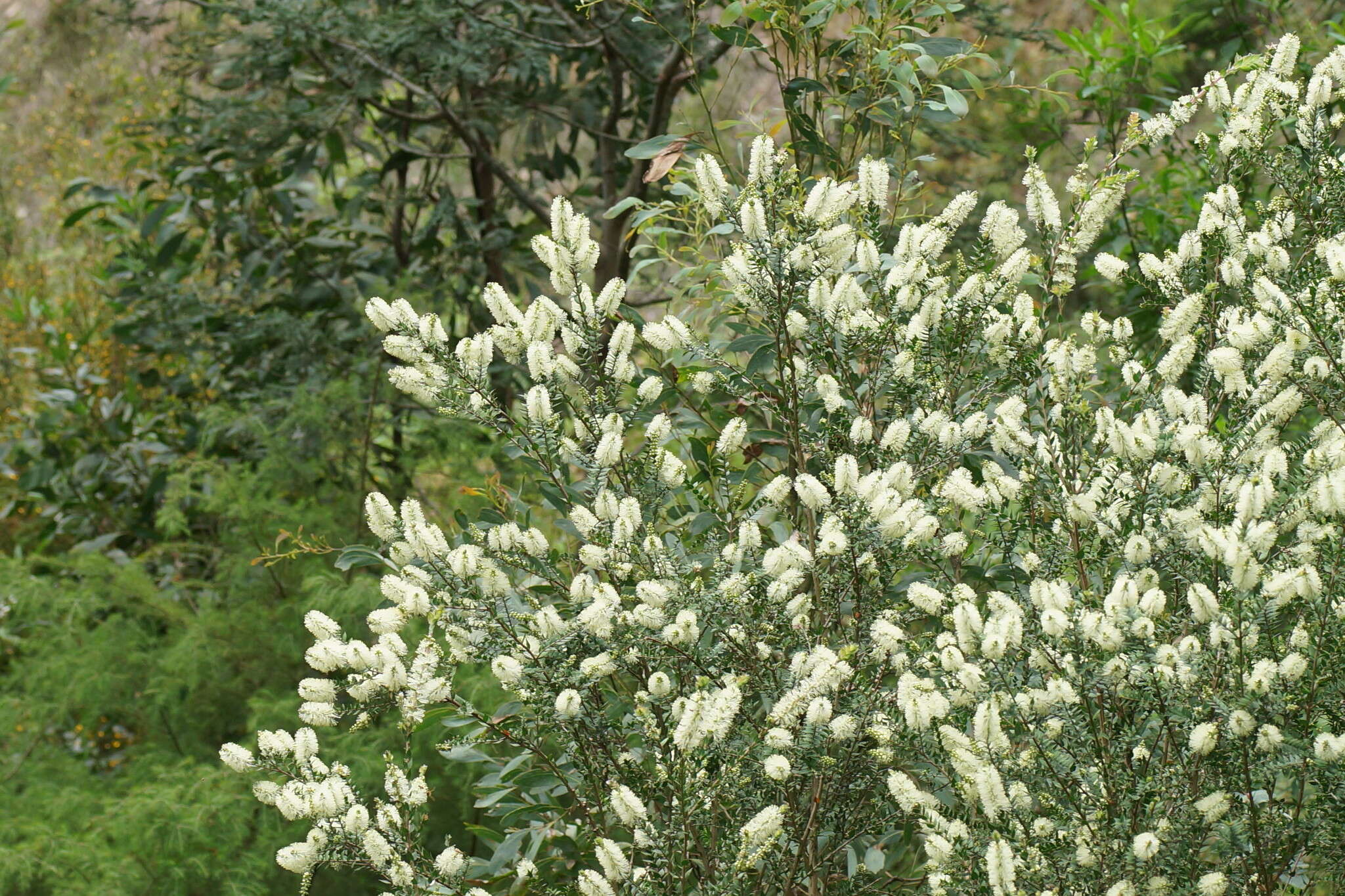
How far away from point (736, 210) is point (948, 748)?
80 cm

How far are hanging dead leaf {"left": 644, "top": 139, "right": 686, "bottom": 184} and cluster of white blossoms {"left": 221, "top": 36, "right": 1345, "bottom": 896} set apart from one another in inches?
13.6

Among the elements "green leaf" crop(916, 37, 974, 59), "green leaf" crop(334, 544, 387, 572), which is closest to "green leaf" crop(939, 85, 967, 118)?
"green leaf" crop(916, 37, 974, 59)

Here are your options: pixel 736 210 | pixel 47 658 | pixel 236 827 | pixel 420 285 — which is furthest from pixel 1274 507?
pixel 47 658

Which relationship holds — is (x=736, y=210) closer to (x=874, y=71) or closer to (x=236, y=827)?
(x=874, y=71)

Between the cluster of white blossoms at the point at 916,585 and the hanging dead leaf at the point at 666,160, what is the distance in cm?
35

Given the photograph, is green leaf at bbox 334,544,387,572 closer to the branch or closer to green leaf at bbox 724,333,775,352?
green leaf at bbox 724,333,775,352

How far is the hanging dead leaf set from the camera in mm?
2191

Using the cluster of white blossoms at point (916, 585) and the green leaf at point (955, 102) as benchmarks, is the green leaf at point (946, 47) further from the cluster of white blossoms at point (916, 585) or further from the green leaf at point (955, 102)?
the cluster of white blossoms at point (916, 585)

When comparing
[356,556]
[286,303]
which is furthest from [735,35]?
[286,303]

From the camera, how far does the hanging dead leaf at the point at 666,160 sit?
2191 millimetres

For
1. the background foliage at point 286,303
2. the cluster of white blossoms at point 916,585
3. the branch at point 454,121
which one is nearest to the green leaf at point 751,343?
the cluster of white blossoms at point 916,585

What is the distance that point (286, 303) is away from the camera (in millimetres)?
4055

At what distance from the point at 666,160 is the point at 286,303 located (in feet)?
7.37

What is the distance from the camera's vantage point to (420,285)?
3.90m
